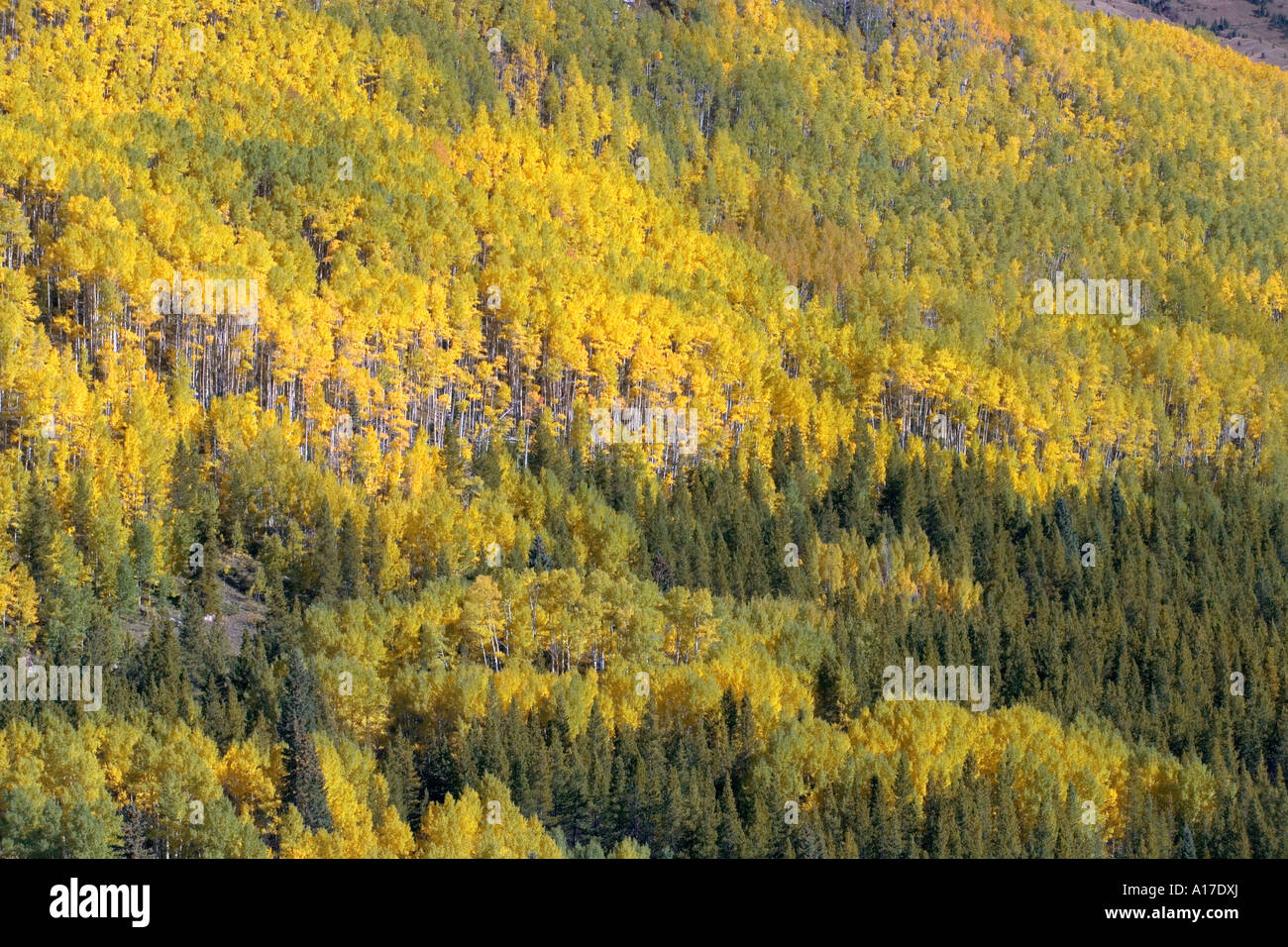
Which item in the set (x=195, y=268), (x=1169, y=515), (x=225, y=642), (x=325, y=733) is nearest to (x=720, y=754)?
(x=325, y=733)

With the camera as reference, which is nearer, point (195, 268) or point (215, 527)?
point (215, 527)

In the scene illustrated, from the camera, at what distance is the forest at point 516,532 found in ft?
328

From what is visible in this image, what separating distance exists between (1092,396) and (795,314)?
1251 inches

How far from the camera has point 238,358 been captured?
461ft

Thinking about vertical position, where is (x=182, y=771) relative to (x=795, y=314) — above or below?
below

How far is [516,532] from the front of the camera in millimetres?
134375

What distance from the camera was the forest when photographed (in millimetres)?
100125

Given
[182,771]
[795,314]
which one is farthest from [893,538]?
[182,771]

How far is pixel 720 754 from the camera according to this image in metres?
107
